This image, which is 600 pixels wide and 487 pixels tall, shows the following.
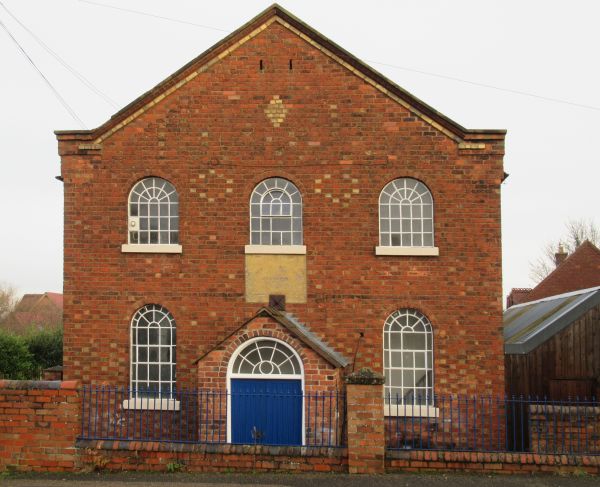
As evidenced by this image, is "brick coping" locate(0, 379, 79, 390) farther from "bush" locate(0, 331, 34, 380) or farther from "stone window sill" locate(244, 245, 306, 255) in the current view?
"bush" locate(0, 331, 34, 380)

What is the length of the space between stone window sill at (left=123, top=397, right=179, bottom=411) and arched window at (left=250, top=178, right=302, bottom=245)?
390 centimetres

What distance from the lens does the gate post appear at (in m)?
12.4

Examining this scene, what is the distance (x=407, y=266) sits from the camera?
1656 cm

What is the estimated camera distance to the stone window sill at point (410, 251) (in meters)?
16.5

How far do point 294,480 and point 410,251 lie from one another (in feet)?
20.4

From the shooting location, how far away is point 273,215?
16906 mm

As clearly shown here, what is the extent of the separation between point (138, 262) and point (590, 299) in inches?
395

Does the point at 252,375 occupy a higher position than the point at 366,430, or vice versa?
the point at 252,375

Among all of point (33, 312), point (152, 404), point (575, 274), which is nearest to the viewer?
point (152, 404)

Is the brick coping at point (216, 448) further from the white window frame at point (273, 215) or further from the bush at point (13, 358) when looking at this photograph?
the bush at point (13, 358)

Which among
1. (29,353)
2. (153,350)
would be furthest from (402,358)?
(29,353)

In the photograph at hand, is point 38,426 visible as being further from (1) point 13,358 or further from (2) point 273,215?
(1) point 13,358

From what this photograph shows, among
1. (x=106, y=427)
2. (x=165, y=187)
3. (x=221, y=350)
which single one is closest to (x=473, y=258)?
(x=221, y=350)

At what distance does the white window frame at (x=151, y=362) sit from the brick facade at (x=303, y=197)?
183 mm
